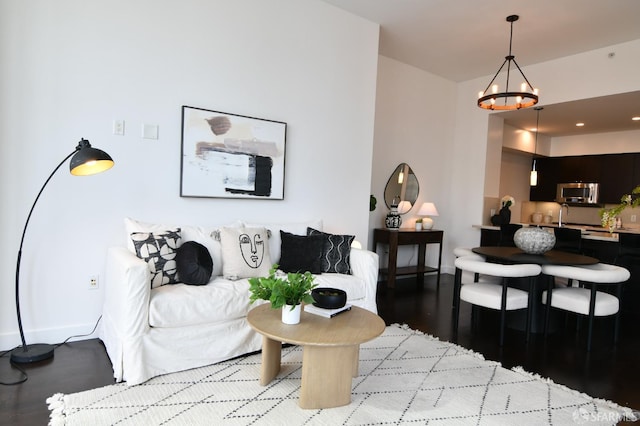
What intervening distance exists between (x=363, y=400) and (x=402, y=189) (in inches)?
157

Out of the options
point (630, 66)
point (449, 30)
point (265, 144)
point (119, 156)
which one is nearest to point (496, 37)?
point (449, 30)

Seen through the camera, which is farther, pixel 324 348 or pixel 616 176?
pixel 616 176

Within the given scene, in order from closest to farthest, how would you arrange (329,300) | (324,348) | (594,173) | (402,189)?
1. (324,348)
2. (329,300)
3. (402,189)
4. (594,173)

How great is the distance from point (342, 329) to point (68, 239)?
2.18m

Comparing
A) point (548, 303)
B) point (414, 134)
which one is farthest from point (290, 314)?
point (414, 134)

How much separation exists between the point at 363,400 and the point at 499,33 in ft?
14.2

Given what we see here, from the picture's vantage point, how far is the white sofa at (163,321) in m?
2.34

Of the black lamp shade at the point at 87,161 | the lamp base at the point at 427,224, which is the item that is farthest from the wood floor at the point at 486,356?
the lamp base at the point at 427,224

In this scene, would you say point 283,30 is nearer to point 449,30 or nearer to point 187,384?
point 449,30

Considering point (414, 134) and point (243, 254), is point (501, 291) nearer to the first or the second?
point (243, 254)

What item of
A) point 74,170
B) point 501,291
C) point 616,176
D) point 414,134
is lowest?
point 501,291

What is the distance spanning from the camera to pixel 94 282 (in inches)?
119

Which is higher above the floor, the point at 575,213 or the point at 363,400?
the point at 575,213

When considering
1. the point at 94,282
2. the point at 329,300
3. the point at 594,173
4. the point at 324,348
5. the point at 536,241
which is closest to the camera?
the point at 324,348
